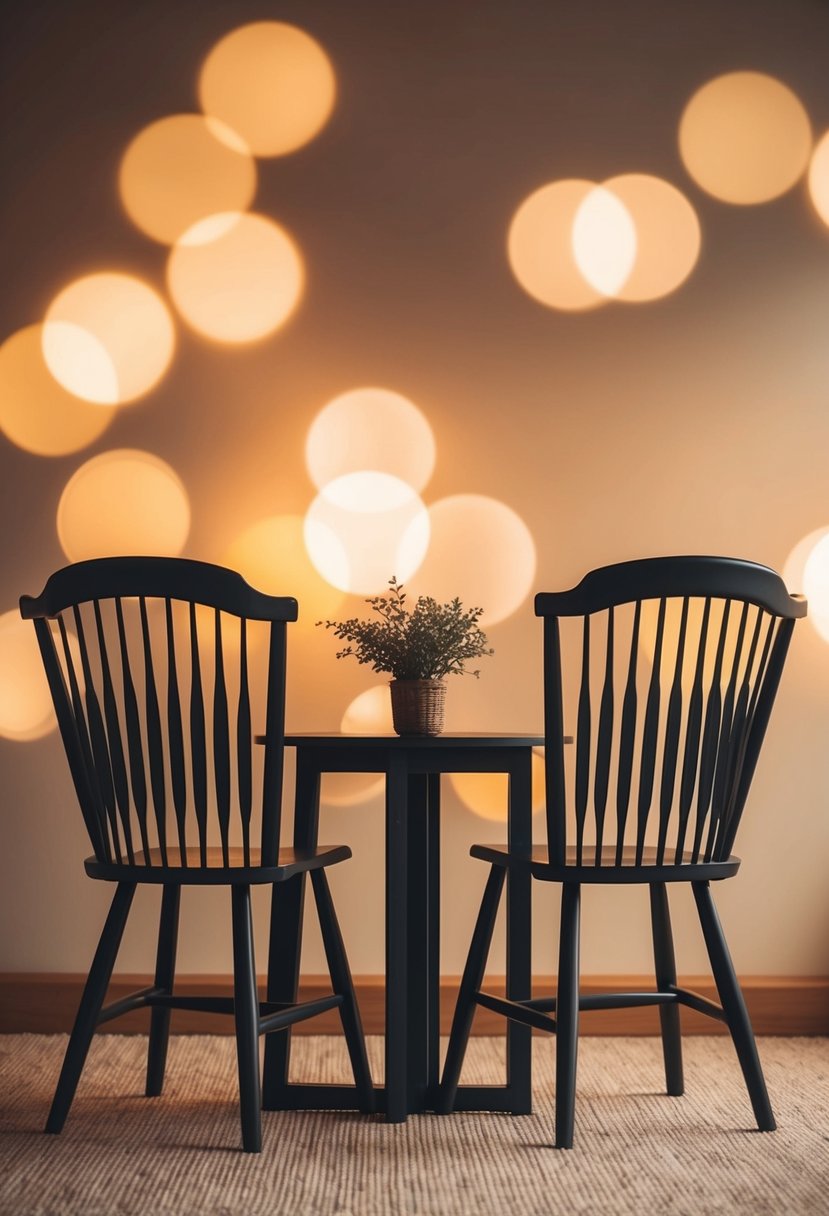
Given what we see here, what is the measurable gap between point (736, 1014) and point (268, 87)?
2510 millimetres

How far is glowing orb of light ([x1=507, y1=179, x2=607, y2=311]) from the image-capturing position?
111 inches

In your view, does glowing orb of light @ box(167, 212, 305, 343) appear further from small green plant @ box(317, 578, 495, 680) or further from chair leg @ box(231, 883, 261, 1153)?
chair leg @ box(231, 883, 261, 1153)

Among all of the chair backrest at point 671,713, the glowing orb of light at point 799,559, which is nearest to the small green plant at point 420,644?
the chair backrest at point 671,713

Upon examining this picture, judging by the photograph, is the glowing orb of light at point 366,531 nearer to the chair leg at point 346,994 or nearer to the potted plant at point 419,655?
the potted plant at point 419,655

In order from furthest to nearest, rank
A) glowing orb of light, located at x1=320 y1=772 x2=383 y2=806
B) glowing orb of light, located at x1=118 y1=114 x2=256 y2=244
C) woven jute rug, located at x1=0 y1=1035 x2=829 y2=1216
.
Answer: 1. glowing orb of light, located at x1=118 y1=114 x2=256 y2=244
2. glowing orb of light, located at x1=320 y1=772 x2=383 y2=806
3. woven jute rug, located at x1=0 y1=1035 x2=829 y2=1216

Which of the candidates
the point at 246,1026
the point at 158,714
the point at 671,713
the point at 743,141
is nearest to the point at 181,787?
the point at 158,714

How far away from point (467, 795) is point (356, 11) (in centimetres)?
212

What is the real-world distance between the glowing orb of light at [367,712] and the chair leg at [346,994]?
65 cm

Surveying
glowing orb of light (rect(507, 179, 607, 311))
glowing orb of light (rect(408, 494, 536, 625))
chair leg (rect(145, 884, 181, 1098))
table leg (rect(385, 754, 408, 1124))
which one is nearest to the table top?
table leg (rect(385, 754, 408, 1124))

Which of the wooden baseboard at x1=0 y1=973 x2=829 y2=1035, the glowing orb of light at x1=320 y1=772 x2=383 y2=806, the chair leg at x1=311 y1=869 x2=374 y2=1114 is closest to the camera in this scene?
the chair leg at x1=311 y1=869 x2=374 y2=1114

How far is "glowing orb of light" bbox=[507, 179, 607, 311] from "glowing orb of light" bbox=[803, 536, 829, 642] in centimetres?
90

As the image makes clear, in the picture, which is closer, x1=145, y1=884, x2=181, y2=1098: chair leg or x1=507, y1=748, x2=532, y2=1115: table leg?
x1=507, y1=748, x2=532, y2=1115: table leg

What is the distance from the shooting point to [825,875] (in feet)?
8.93

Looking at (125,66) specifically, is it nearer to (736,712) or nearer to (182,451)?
(182,451)
